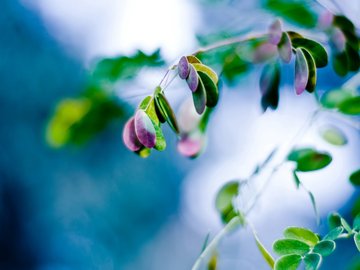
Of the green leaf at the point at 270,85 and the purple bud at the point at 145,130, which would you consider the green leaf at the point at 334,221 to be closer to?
the green leaf at the point at 270,85

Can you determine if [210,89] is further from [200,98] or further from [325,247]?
[325,247]

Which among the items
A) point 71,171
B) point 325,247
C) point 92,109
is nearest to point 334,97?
point 325,247

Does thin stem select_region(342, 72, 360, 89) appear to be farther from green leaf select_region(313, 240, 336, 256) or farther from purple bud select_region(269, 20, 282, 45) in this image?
green leaf select_region(313, 240, 336, 256)

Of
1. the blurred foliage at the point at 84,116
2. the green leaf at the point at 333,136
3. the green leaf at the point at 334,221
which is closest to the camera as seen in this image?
the green leaf at the point at 334,221

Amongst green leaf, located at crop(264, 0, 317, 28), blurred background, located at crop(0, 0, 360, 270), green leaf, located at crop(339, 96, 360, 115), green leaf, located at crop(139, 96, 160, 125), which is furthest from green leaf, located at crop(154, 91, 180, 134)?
blurred background, located at crop(0, 0, 360, 270)

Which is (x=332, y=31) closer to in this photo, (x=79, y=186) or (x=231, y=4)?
(x=231, y=4)

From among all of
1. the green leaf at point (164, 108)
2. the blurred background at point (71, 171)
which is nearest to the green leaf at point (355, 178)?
the green leaf at point (164, 108)
